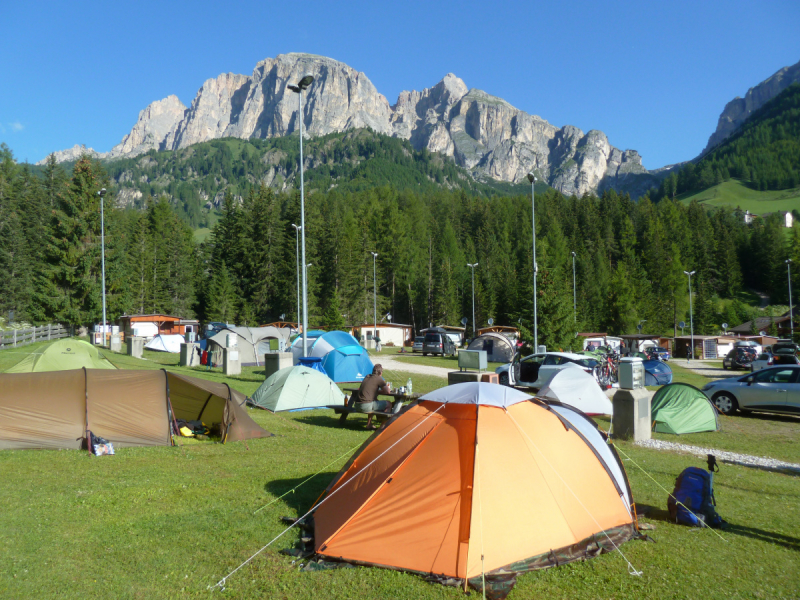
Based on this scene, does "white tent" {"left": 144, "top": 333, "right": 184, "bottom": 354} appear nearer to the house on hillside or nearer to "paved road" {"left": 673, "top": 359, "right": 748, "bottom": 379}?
the house on hillside

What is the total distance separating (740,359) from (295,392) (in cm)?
3186

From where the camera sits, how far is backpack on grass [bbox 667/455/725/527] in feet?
19.7

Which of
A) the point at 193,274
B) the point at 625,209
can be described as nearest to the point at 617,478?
the point at 193,274

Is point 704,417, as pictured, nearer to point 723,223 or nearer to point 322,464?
point 322,464

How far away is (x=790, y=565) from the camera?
511 cm

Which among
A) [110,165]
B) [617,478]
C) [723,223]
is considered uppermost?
[110,165]

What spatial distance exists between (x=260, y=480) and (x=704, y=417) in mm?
10119

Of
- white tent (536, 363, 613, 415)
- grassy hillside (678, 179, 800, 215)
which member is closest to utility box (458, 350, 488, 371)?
white tent (536, 363, 613, 415)

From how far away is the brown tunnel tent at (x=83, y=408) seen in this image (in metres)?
8.65

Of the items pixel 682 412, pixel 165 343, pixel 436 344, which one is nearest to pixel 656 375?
pixel 682 412

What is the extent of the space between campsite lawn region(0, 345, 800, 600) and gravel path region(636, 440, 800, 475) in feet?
1.98

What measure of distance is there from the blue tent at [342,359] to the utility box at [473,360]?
6439 mm

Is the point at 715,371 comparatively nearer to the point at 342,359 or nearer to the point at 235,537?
the point at 342,359

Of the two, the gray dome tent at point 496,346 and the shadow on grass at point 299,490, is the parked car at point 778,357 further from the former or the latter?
the shadow on grass at point 299,490
